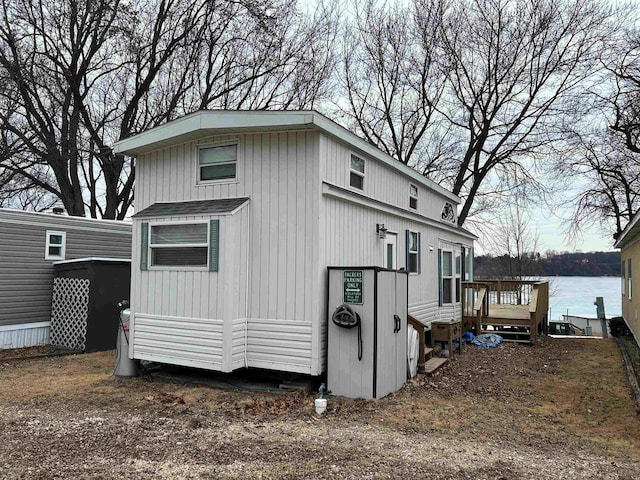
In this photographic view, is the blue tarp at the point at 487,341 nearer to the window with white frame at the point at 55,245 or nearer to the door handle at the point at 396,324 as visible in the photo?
the door handle at the point at 396,324

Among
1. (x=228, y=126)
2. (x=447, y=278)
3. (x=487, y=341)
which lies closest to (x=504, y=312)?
(x=487, y=341)

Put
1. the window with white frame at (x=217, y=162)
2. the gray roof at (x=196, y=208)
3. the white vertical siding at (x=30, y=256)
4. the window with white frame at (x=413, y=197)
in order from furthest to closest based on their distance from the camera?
1. the window with white frame at (x=413, y=197)
2. the white vertical siding at (x=30, y=256)
3. the window with white frame at (x=217, y=162)
4. the gray roof at (x=196, y=208)

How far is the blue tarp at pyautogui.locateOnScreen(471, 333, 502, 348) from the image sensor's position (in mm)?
10062

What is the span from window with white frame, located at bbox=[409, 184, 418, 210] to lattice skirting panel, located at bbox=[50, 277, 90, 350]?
21.8ft

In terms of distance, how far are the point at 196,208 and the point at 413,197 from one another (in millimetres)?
4905

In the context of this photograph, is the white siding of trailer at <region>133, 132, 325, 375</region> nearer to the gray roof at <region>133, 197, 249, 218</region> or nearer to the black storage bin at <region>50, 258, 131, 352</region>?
the gray roof at <region>133, 197, 249, 218</region>

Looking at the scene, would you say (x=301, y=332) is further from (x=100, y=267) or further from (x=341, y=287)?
(x=100, y=267)

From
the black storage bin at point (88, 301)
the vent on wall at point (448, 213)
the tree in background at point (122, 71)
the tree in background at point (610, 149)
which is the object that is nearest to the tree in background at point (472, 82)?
the tree in background at point (610, 149)

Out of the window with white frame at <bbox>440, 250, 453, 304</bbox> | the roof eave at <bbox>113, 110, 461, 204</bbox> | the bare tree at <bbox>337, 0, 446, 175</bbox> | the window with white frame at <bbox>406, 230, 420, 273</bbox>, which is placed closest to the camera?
the roof eave at <bbox>113, 110, 461, 204</bbox>

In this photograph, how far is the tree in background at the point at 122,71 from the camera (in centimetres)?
1431

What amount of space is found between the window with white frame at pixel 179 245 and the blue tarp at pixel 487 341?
6.62m

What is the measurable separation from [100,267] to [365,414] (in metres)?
6.58

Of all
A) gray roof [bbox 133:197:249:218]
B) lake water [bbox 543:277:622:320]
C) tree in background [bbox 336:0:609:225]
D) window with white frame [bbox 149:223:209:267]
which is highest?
tree in background [bbox 336:0:609:225]

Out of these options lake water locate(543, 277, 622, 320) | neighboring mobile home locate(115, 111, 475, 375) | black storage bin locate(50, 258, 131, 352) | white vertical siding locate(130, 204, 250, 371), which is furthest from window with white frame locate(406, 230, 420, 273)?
lake water locate(543, 277, 622, 320)
